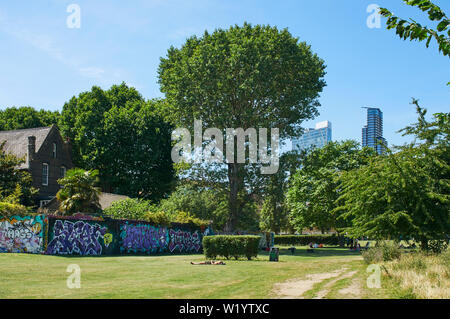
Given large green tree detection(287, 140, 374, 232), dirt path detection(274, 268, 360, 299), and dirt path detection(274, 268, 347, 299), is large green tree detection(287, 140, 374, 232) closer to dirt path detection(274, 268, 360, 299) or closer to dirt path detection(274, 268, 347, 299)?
dirt path detection(274, 268, 347, 299)

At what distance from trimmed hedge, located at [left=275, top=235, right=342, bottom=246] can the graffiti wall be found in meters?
29.5

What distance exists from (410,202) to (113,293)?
15605 mm

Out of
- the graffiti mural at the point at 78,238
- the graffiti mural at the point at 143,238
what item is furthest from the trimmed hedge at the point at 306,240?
the graffiti mural at the point at 78,238

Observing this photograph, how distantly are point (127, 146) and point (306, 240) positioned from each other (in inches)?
1190

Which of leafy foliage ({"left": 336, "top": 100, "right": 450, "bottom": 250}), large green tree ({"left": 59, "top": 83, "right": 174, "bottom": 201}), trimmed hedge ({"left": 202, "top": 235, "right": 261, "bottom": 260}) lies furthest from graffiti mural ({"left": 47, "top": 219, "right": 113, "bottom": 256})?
large green tree ({"left": 59, "top": 83, "right": 174, "bottom": 201})

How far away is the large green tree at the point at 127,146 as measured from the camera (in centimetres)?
5762

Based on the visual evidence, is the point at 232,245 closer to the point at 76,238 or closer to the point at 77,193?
the point at 76,238

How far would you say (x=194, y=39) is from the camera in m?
47.5

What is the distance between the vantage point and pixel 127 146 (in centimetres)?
5825

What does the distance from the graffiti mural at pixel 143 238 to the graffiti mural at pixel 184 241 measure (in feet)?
2.84

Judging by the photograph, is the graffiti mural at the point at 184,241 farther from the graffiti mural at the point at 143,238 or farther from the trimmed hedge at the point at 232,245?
the trimmed hedge at the point at 232,245

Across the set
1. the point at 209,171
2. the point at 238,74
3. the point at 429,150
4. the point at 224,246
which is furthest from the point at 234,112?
the point at 429,150

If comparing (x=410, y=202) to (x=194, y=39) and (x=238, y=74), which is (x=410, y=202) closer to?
(x=238, y=74)

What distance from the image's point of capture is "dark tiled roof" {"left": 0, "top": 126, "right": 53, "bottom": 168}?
49.3 m
